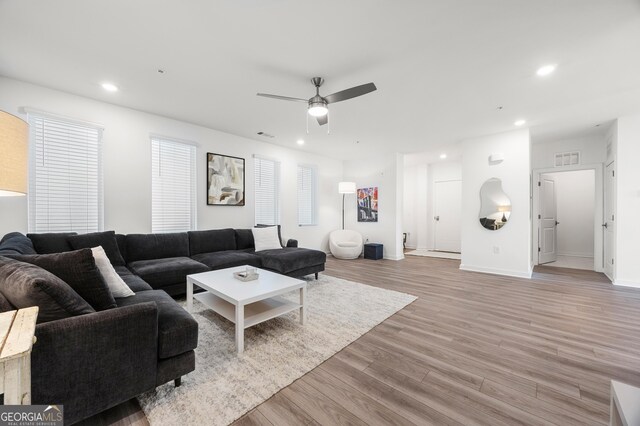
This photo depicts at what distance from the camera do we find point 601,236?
4.99m

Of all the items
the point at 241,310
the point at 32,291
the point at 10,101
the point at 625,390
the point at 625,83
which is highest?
the point at 625,83

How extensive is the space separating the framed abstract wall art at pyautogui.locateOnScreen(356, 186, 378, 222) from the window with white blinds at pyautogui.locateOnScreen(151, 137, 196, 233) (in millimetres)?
4294

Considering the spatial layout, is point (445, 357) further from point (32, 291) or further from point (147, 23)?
point (147, 23)

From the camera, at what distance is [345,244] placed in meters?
6.64

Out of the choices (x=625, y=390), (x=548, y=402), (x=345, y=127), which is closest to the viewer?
(x=625, y=390)

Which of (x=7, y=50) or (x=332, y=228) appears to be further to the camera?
(x=332, y=228)

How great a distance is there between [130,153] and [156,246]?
1.45 meters

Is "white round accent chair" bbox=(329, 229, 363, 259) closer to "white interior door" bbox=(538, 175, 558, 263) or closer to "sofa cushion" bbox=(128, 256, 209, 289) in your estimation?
"sofa cushion" bbox=(128, 256, 209, 289)

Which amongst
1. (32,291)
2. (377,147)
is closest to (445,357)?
(32,291)

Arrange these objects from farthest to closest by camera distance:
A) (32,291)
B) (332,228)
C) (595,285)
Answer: (332,228) → (595,285) → (32,291)

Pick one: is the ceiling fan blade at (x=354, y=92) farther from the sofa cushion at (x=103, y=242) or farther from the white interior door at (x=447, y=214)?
the white interior door at (x=447, y=214)

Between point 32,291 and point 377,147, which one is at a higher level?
point 377,147

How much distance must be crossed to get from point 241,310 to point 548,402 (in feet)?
7.32

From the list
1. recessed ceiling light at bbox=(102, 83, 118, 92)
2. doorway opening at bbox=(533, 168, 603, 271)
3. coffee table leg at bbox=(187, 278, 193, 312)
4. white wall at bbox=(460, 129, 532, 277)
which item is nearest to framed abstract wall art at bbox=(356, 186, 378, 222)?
white wall at bbox=(460, 129, 532, 277)
